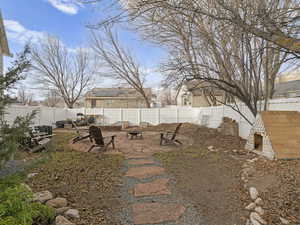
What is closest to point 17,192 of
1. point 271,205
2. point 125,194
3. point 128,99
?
point 125,194

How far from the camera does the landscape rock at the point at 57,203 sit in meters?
2.74

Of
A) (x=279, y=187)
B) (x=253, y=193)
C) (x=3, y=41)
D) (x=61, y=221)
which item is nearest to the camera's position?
(x=61, y=221)

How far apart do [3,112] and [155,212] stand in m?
2.39

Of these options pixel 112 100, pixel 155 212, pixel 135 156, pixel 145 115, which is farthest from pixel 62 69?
pixel 155 212

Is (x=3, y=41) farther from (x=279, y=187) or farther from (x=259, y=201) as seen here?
(x=279, y=187)

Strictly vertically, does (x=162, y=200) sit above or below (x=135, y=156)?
below

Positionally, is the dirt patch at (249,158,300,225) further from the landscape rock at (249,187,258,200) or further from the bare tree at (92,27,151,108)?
the bare tree at (92,27,151,108)

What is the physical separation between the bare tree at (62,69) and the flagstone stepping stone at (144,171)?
20.1 metres

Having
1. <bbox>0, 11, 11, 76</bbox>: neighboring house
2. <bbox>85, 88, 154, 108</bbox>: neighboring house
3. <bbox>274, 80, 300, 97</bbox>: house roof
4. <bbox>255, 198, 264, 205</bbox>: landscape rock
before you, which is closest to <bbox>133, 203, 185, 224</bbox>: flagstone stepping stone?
<bbox>255, 198, 264, 205</bbox>: landscape rock

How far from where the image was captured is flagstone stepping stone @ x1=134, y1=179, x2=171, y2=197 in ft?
10.8

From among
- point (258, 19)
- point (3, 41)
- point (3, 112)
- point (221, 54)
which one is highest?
point (3, 41)

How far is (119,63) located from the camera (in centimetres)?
1778

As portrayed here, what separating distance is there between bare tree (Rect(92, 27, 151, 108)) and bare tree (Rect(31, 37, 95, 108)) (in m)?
5.09

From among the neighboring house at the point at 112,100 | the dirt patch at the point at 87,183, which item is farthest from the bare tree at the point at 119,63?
the dirt patch at the point at 87,183
